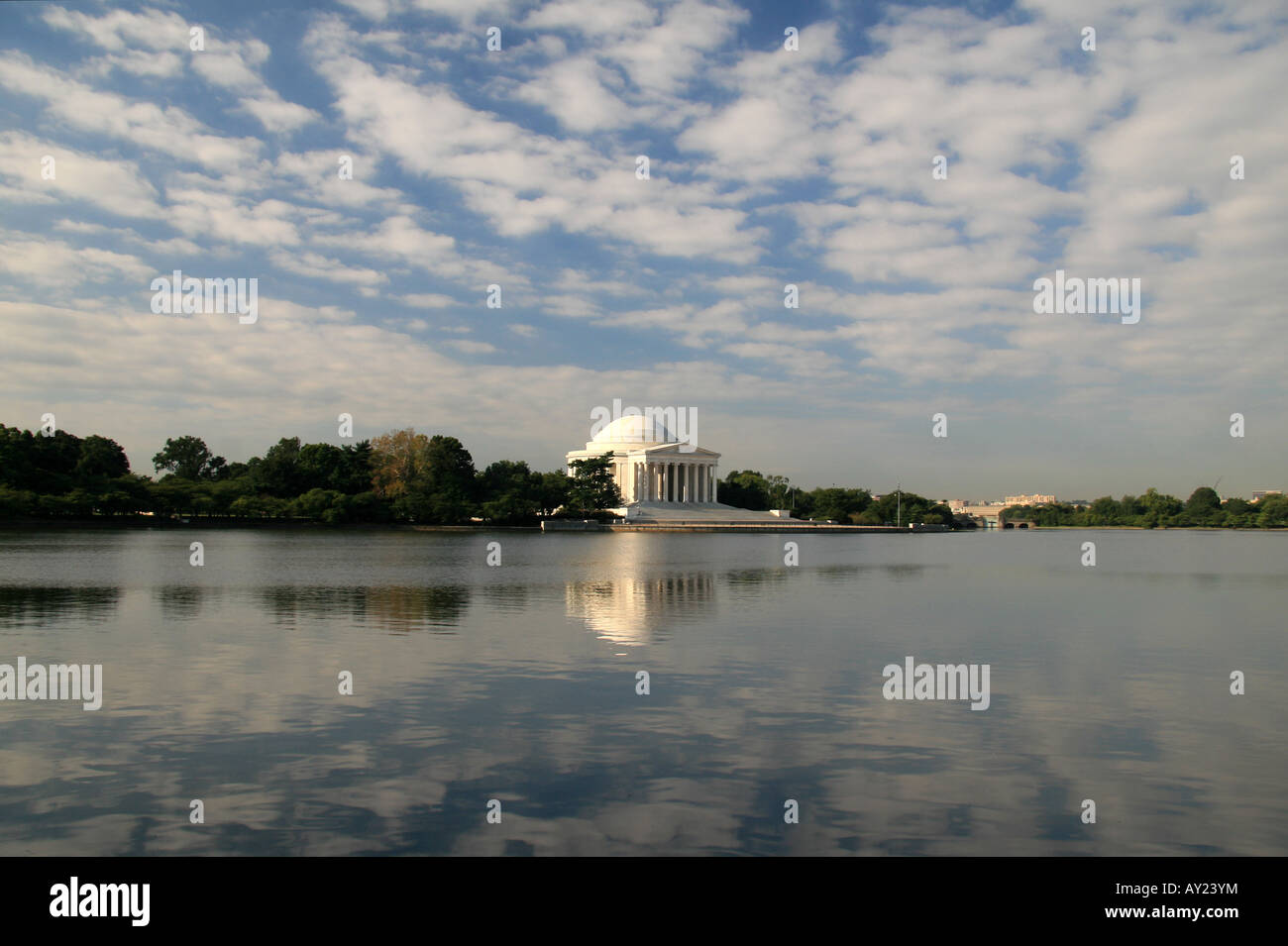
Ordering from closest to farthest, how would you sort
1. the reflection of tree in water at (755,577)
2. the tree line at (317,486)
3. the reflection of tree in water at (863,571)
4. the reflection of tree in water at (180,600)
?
the reflection of tree in water at (180,600), the reflection of tree in water at (755,577), the reflection of tree in water at (863,571), the tree line at (317,486)

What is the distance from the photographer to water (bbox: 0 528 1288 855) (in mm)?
7441

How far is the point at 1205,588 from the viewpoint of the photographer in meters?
31.8

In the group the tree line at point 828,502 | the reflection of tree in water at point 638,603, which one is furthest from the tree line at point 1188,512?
the reflection of tree in water at point 638,603

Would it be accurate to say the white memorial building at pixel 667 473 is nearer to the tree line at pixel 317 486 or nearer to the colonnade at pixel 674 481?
the colonnade at pixel 674 481

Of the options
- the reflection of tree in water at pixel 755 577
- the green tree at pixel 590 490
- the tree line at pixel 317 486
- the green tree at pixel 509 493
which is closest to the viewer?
the reflection of tree in water at pixel 755 577

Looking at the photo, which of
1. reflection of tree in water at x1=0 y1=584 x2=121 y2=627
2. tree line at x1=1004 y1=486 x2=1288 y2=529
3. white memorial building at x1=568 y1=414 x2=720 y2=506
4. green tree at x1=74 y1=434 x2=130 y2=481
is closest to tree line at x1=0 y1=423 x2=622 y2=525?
green tree at x1=74 y1=434 x2=130 y2=481

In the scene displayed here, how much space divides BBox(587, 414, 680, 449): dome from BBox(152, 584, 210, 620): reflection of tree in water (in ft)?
399

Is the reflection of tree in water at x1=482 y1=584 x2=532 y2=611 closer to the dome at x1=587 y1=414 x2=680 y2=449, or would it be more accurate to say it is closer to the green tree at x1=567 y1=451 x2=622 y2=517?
the green tree at x1=567 y1=451 x2=622 y2=517

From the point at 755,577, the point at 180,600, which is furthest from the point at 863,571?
the point at 180,600

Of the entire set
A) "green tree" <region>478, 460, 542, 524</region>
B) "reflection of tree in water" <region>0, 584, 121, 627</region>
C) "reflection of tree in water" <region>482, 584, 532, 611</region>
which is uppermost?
"green tree" <region>478, 460, 542, 524</region>

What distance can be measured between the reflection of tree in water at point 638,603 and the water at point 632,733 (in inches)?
8.9

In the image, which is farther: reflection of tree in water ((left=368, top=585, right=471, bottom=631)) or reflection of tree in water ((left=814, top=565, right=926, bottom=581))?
reflection of tree in water ((left=814, top=565, right=926, bottom=581))

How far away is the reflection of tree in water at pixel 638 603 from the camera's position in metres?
19.5
